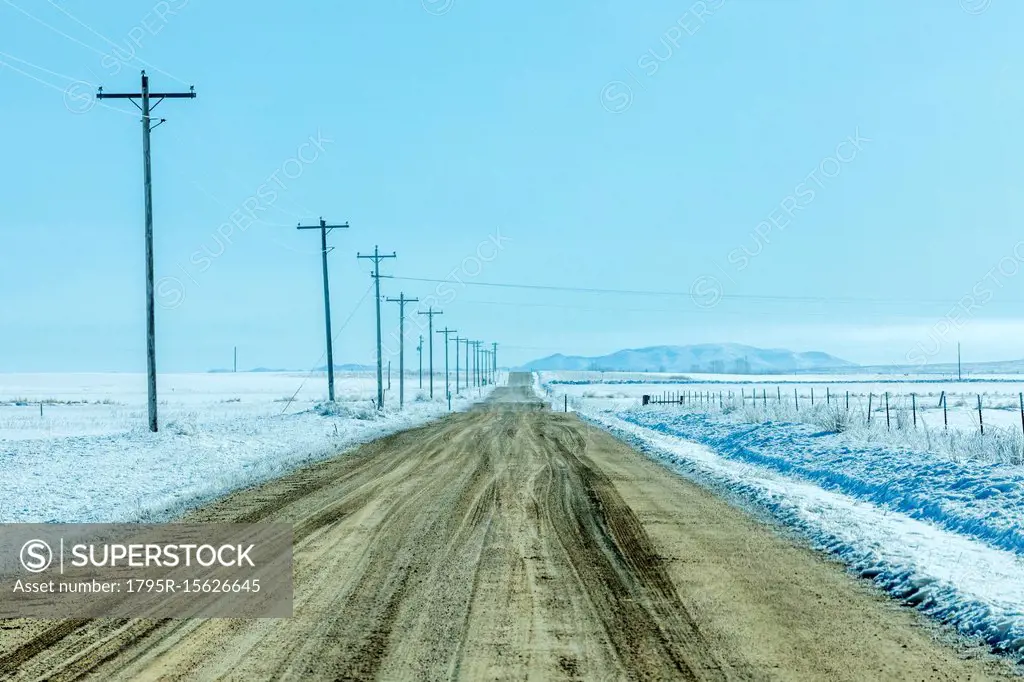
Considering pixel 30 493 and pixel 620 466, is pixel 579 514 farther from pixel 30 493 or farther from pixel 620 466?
pixel 30 493

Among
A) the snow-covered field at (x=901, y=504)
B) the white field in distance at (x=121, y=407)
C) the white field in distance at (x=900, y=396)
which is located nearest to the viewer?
the snow-covered field at (x=901, y=504)

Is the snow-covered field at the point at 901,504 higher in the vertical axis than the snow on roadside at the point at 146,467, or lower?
lower

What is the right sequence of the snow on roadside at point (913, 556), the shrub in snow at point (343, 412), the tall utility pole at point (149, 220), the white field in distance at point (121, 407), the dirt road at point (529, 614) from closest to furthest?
the dirt road at point (529, 614) < the snow on roadside at point (913, 556) < the tall utility pole at point (149, 220) < the white field in distance at point (121, 407) < the shrub in snow at point (343, 412)

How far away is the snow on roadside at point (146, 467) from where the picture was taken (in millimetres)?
12648

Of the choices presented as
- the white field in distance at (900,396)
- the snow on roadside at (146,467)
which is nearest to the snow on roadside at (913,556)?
the snow on roadside at (146,467)

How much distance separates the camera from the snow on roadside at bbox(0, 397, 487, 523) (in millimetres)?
12648

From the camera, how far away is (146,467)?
1777cm

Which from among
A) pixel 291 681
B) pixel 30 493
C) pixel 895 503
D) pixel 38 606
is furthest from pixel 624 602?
pixel 30 493

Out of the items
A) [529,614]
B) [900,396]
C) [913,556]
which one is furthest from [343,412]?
[900,396]

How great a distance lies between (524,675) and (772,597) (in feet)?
10.1

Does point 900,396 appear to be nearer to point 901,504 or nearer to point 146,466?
point 901,504

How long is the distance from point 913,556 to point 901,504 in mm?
4391

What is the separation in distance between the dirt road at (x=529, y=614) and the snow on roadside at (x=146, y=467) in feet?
5.81

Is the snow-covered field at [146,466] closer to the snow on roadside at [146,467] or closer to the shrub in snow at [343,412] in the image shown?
the snow on roadside at [146,467]
